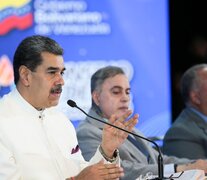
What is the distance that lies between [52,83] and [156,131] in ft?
9.46

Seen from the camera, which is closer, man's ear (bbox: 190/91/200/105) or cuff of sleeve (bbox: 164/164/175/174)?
cuff of sleeve (bbox: 164/164/175/174)

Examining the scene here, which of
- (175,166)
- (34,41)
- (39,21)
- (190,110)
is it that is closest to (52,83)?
(34,41)

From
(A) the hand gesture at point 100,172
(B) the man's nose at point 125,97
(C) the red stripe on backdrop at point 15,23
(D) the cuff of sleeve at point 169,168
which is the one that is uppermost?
(C) the red stripe on backdrop at point 15,23

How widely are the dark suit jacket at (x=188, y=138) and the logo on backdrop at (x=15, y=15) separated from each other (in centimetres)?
158

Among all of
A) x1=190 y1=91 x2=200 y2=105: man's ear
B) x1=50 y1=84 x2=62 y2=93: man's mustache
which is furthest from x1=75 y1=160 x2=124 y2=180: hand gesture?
x1=190 y1=91 x2=200 y2=105: man's ear

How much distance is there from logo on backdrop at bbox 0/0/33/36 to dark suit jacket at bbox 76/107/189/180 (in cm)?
→ 140

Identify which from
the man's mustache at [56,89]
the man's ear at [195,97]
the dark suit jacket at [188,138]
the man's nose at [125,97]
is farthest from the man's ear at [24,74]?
the man's ear at [195,97]

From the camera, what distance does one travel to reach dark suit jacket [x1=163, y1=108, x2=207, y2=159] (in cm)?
483

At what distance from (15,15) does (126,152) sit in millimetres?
1800

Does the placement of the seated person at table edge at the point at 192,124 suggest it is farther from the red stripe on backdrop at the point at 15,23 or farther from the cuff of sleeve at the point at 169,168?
the red stripe on backdrop at the point at 15,23

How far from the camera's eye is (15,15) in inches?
221

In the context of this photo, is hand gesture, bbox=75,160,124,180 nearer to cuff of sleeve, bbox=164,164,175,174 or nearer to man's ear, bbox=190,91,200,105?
cuff of sleeve, bbox=164,164,175,174

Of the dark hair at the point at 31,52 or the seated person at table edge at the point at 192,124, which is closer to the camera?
the dark hair at the point at 31,52

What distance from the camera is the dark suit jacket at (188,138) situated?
4.83 metres
